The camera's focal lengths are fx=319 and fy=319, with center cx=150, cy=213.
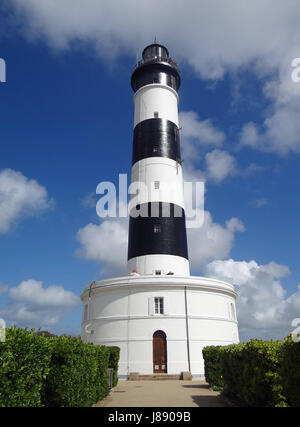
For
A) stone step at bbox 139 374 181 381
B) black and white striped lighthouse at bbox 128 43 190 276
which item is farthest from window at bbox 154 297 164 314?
stone step at bbox 139 374 181 381

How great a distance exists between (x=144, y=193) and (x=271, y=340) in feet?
62.4

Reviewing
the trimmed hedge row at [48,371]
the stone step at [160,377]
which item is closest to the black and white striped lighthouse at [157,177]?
the stone step at [160,377]

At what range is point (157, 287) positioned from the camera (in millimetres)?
22625

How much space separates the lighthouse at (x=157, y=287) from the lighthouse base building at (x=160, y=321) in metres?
0.06

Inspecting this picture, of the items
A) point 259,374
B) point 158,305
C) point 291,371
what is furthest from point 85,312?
point 291,371

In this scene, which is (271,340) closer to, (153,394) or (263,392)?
(263,392)

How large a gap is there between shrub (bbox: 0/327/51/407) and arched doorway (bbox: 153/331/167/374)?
49.3 feet

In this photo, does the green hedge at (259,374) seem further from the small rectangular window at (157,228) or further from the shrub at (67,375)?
the small rectangular window at (157,228)

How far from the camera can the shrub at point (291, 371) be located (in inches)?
248

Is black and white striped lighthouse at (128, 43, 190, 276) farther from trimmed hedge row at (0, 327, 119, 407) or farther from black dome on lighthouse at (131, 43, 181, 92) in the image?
trimmed hedge row at (0, 327, 119, 407)

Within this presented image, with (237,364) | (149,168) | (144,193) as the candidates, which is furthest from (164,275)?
(237,364)

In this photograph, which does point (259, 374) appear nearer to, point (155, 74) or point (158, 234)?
point (158, 234)

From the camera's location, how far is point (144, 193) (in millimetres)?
26938

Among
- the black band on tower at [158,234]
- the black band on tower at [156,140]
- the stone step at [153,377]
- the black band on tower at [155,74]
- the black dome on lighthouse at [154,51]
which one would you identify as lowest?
the stone step at [153,377]
